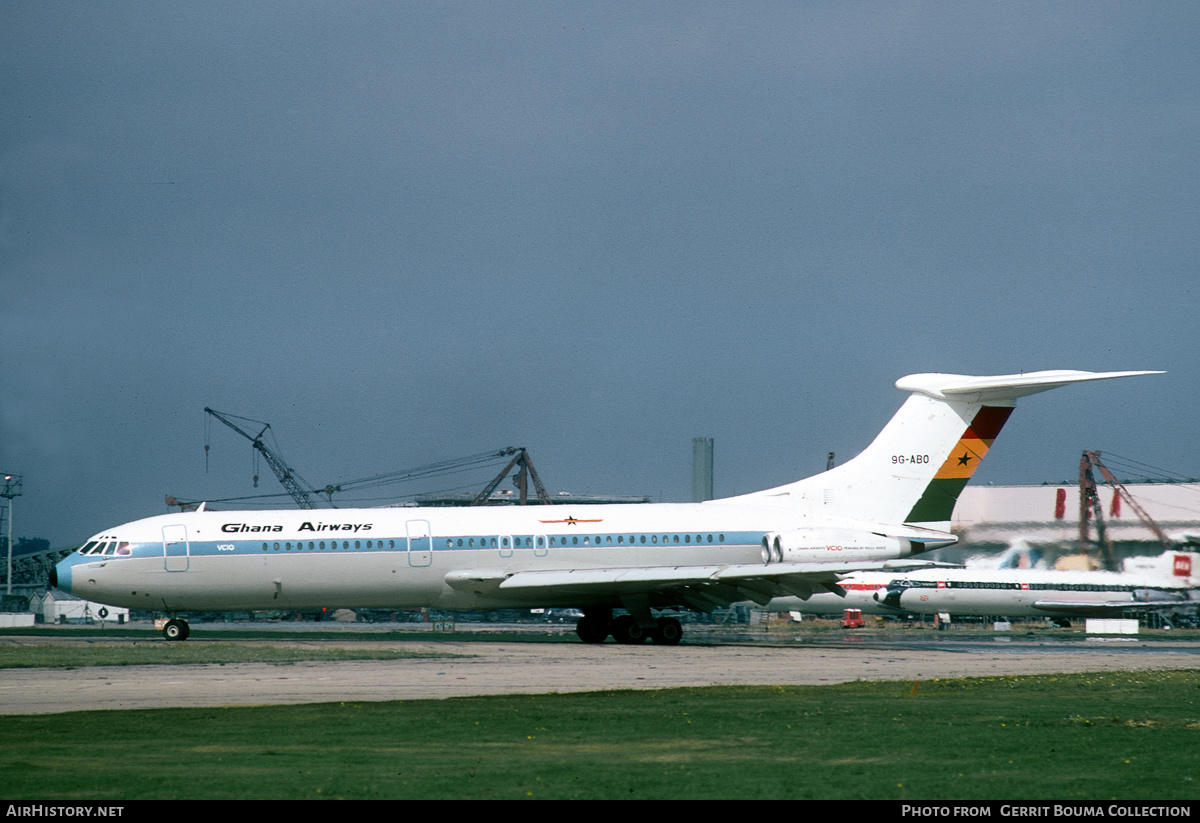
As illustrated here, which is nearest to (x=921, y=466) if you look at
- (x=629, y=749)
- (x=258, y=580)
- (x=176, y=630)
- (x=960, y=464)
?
(x=960, y=464)

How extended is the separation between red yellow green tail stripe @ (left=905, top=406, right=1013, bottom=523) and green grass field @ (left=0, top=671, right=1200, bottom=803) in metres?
20.0

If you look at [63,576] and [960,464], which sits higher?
[960,464]

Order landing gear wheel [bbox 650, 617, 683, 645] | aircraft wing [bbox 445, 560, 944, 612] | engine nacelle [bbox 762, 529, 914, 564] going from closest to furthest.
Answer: aircraft wing [bbox 445, 560, 944, 612] → engine nacelle [bbox 762, 529, 914, 564] → landing gear wheel [bbox 650, 617, 683, 645]

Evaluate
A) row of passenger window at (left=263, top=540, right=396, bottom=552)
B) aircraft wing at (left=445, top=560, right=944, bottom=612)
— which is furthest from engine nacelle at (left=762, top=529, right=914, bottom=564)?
row of passenger window at (left=263, top=540, right=396, bottom=552)

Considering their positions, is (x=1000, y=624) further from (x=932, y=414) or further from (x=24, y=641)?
(x=24, y=641)

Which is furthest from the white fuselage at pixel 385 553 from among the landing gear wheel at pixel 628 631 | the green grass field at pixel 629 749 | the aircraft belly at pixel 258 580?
the green grass field at pixel 629 749

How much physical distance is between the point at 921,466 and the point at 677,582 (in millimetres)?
9256

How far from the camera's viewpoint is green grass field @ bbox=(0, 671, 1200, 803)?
33.5 ft

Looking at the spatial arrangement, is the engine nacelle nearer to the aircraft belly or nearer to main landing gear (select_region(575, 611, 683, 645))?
main landing gear (select_region(575, 611, 683, 645))

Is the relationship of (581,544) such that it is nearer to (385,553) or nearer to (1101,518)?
(385,553)

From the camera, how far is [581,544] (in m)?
38.2

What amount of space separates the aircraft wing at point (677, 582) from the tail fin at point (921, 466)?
2.83 meters

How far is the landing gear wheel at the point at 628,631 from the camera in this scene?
38.0 metres

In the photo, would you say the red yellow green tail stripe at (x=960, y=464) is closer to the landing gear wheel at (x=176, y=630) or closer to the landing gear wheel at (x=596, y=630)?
the landing gear wheel at (x=596, y=630)
